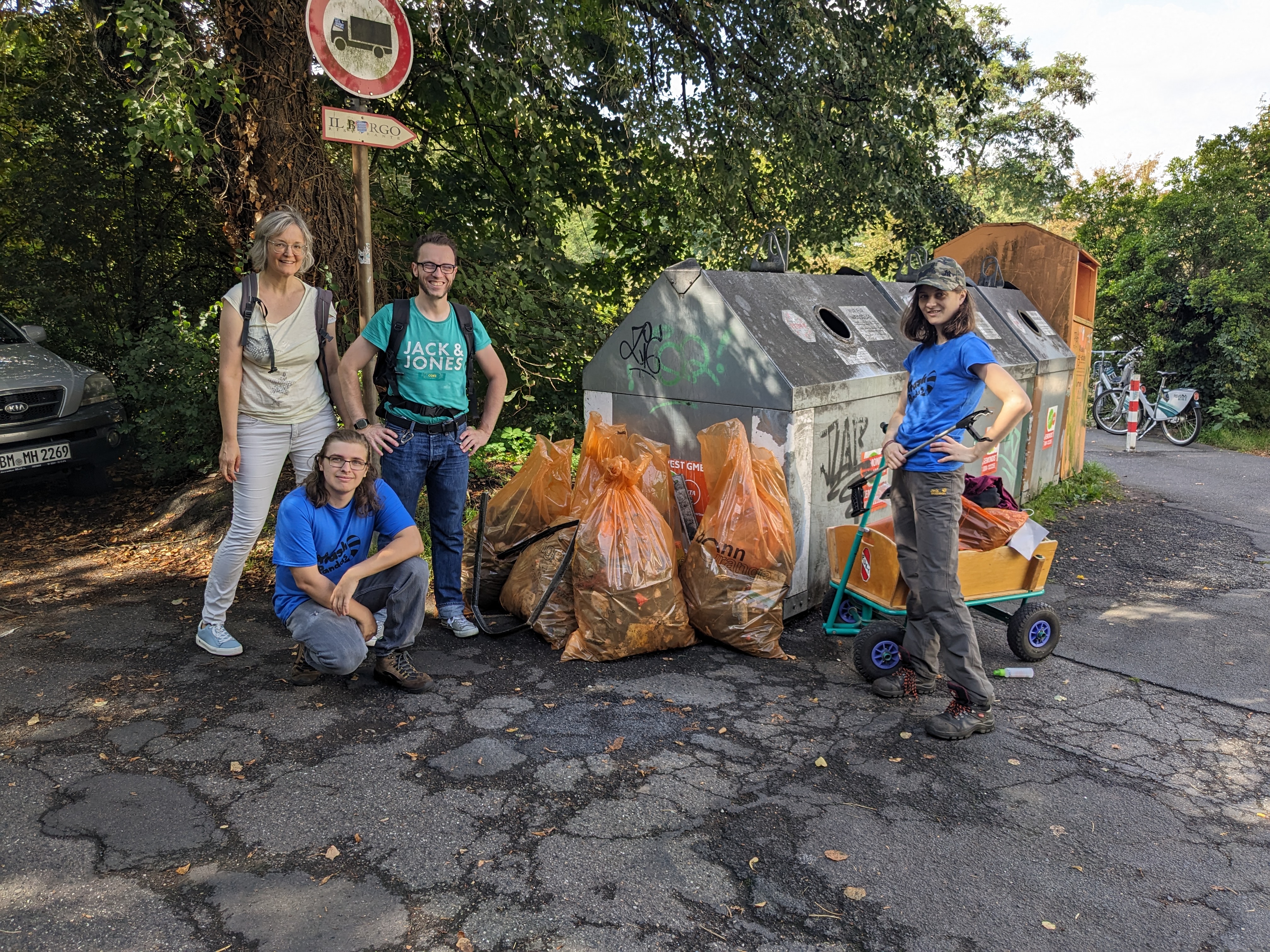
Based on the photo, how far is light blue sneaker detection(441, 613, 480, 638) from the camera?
3918mm

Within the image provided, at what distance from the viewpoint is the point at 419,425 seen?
11.9 ft

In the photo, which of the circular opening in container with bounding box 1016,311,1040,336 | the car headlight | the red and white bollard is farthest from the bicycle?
the car headlight

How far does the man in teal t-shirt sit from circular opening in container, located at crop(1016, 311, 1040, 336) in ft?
15.5

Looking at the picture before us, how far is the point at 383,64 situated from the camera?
376 centimetres

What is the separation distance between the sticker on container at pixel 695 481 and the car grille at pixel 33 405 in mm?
4439

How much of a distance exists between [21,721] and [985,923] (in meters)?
3.15

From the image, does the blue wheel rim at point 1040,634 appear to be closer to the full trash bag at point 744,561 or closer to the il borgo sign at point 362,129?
the full trash bag at point 744,561

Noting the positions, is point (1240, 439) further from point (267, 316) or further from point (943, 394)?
point (267, 316)

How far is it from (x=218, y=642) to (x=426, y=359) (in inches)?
57.9

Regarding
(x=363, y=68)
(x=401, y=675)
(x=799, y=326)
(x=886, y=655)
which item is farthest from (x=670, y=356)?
(x=401, y=675)

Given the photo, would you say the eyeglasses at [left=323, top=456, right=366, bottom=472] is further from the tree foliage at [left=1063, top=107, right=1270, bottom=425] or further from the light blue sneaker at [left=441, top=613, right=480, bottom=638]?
the tree foliage at [left=1063, top=107, right=1270, bottom=425]

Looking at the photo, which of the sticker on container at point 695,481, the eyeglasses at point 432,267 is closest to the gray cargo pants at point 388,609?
the eyeglasses at point 432,267

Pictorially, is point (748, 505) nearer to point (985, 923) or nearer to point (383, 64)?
point (985, 923)

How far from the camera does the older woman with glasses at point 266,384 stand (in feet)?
11.0
